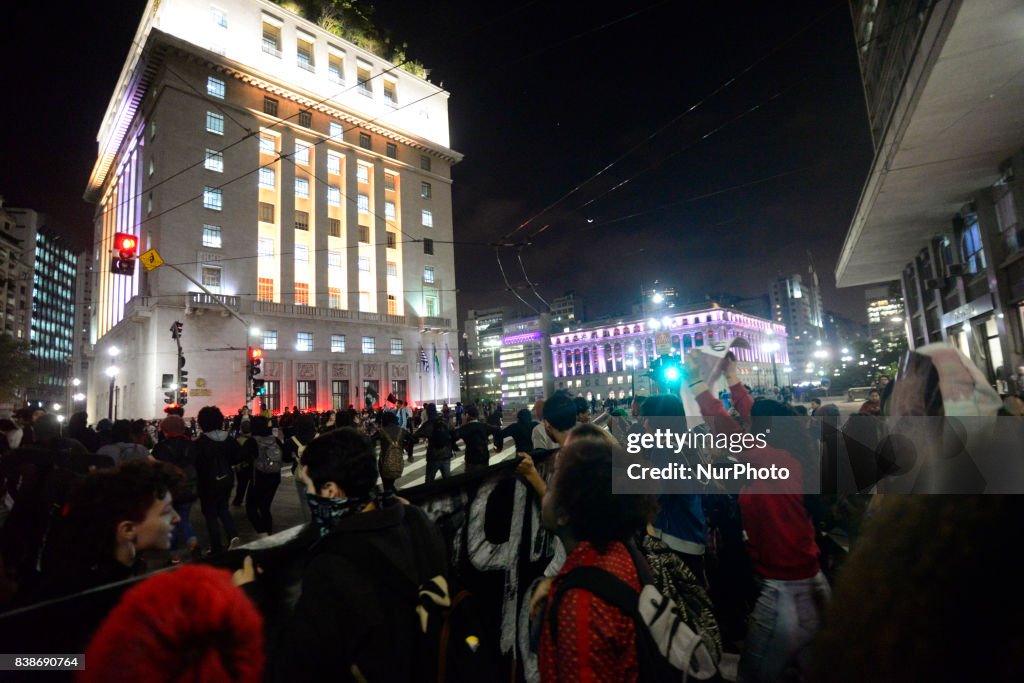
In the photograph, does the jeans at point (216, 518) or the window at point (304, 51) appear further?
the window at point (304, 51)

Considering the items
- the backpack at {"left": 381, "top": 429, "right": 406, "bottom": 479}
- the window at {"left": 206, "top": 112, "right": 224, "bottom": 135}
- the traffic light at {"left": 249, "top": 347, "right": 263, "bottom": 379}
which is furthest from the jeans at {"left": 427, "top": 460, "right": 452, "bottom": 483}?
the window at {"left": 206, "top": 112, "right": 224, "bottom": 135}

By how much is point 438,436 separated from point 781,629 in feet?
26.1

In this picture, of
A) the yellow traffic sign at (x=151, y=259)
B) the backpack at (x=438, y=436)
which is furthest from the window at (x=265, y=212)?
the backpack at (x=438, y=436)

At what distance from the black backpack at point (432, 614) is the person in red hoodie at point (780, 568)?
169cm

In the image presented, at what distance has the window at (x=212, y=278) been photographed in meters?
32.6

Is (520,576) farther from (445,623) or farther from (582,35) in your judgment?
(582,35)

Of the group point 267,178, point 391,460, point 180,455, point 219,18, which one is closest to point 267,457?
point 180,455

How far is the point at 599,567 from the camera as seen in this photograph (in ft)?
6.31

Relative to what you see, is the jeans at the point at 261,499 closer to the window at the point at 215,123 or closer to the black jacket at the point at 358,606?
the black jacket at the point at 358,606

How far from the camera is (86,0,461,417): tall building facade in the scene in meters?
32.1

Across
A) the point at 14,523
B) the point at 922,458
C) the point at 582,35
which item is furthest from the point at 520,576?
the point at 582,35

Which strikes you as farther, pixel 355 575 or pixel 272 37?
pixel 272 37

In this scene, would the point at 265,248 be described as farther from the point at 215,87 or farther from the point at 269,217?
the point at 215,87

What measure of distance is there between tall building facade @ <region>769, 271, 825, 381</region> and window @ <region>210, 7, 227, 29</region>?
17118 centimetres
